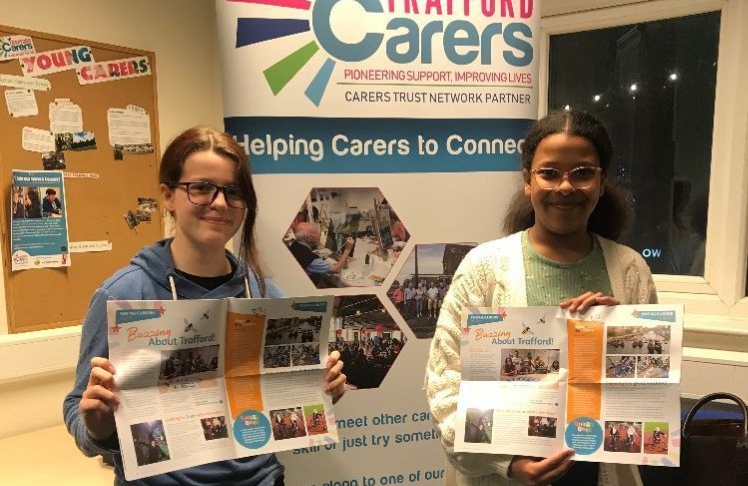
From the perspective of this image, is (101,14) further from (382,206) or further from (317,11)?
(382,206)

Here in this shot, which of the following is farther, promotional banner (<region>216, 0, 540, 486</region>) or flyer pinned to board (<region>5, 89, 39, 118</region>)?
flyer pinned to board (<region>5, 89, 39, 118</region>)

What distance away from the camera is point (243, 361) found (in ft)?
4.06

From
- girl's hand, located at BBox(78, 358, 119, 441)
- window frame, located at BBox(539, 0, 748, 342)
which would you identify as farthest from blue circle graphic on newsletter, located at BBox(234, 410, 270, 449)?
window frame, located at BBox(539, 0, 748, 342)

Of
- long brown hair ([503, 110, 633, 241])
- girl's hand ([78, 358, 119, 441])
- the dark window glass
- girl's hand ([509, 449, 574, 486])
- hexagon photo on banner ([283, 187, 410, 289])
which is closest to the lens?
girl's hand ([78, 358, 119, 441])

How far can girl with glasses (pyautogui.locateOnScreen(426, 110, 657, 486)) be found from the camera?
4.20ft

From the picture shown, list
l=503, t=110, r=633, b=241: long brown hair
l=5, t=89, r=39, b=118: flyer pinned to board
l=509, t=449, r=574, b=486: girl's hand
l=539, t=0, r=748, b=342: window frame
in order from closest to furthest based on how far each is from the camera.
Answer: l=509, t=449, r=574, b=486: girl's hand, l=503, t=110, r=633, b=241: long brown hair, l=5, t=89, r=39, b=118: flyer pinned to board, l=539, t=0, r=748, b=342: window frame

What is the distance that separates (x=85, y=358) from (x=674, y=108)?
2.85m

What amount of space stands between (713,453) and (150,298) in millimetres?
1415

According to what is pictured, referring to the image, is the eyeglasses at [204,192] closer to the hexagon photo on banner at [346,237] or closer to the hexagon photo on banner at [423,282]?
the hexagon photo on banner at [346,237]

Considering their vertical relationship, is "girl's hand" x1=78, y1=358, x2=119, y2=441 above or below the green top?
below

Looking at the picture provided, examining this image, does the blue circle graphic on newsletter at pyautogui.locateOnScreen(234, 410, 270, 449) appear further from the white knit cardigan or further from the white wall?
the white wall

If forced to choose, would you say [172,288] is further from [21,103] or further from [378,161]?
[21,103]

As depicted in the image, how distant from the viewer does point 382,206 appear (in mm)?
1895

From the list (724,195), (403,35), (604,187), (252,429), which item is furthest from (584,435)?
(724,195)
